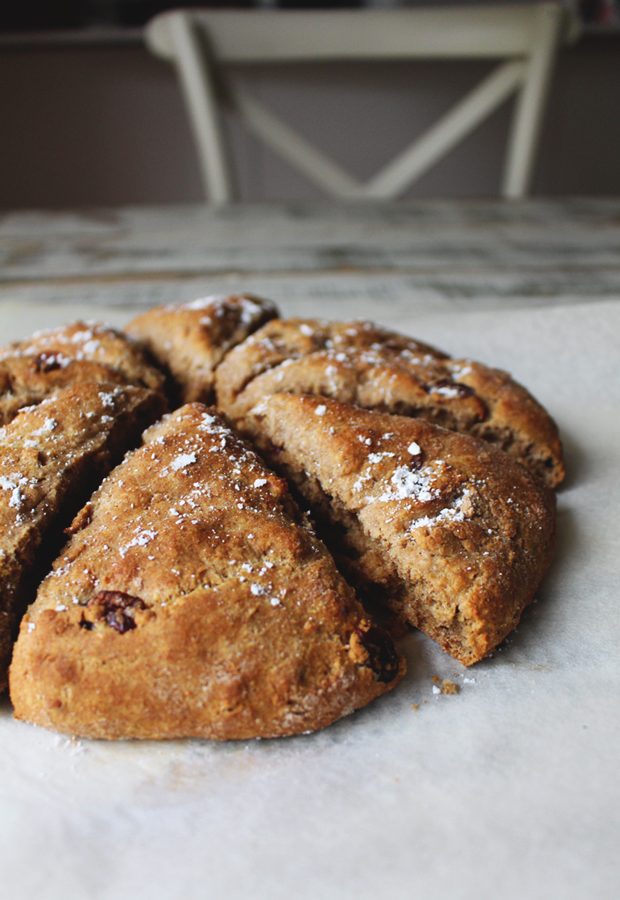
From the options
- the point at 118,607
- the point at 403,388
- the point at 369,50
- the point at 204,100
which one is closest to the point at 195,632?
the point at 118,607

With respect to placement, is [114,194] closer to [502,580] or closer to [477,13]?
[477,13]

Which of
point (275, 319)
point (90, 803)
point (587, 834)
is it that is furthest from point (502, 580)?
point (275, 319)

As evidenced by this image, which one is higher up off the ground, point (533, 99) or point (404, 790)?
point (533, 99)

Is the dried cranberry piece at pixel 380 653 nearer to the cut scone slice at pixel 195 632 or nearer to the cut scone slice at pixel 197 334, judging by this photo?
the cut scone slice at pixel 195 632

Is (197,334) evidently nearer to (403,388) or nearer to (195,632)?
(403,388)

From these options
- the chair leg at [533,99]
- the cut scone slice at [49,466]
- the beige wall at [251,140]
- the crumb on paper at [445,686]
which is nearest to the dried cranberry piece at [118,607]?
the cut scone slice at [49,466]

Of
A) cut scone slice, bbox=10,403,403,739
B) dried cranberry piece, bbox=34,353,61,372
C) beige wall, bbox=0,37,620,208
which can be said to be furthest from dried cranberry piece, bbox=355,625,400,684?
beige wall, bbox=0,37,620,208
